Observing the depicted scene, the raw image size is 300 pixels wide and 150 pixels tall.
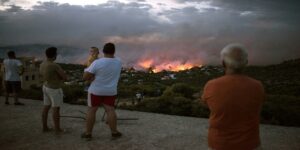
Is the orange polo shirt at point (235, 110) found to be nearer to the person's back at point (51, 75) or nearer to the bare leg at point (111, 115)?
the bare leg at point (111, 115)

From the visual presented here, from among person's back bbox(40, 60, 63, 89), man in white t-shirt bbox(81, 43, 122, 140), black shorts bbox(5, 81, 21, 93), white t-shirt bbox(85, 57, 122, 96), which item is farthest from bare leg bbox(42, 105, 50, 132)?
black shorts bbox(5, 81, 21, 93)

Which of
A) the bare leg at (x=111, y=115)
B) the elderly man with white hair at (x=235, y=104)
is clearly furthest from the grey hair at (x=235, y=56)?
the bare leg at (x=111, y=115)

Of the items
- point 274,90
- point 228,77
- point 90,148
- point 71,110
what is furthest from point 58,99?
point 274,90

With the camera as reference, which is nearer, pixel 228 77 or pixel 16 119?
pixel 228 77

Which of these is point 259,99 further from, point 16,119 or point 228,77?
point 16,119

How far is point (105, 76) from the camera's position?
22.2 feet

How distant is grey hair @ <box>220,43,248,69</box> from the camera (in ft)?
11.8

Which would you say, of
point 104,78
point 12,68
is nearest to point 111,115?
point 104,78

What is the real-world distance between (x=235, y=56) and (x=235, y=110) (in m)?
0.50

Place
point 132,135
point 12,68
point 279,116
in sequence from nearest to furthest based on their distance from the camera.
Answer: point 132,135 < point 279,116 < point 12,68

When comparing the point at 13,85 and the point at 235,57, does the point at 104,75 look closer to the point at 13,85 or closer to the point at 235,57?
the point at 235,57

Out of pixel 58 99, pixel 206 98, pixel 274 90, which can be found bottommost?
pixel 274 90

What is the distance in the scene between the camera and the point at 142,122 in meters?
9.51

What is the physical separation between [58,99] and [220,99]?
15.6 ft
